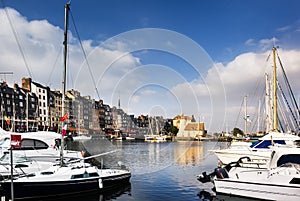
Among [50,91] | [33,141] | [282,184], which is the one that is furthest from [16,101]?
[282,184]

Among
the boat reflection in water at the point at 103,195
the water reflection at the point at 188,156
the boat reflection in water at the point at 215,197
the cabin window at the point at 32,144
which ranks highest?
the cabin window at the point at 32,144

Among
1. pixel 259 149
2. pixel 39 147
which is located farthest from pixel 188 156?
pixel 39 147

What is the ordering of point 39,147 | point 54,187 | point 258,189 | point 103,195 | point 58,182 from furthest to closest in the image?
point 39,147
point 103,195
point 258,189
point 58,182
point 54,187

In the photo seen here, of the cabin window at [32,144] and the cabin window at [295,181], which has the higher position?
the cabin window at [32,144]

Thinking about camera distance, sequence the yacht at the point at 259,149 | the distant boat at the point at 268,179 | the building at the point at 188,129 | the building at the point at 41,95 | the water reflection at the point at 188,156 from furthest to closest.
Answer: the building at the point at 188,129, the building at the point at 41,95, the water reflection at the point at 188,156, the yacht at the point at 259,149, the distant boat at the point at 268,179

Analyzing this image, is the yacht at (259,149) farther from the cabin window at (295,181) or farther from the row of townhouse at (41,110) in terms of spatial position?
the row of townhouse at (41,110)

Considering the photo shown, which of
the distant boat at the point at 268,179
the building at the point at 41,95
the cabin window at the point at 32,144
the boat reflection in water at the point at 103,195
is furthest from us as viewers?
the building at the point at 41,95

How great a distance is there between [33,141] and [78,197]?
1094 cm

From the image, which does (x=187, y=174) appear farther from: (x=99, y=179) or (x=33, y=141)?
(x=33, y=141)

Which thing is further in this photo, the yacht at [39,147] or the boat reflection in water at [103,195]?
the yacht at [39,147]

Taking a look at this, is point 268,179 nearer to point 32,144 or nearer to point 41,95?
point 32,144

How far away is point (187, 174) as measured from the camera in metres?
30.5

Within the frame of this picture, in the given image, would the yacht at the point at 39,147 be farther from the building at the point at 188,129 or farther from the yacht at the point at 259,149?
the building at the point at 188,129

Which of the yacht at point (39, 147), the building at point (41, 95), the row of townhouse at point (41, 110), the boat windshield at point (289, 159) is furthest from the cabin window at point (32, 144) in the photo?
the building at point (41, 95)
